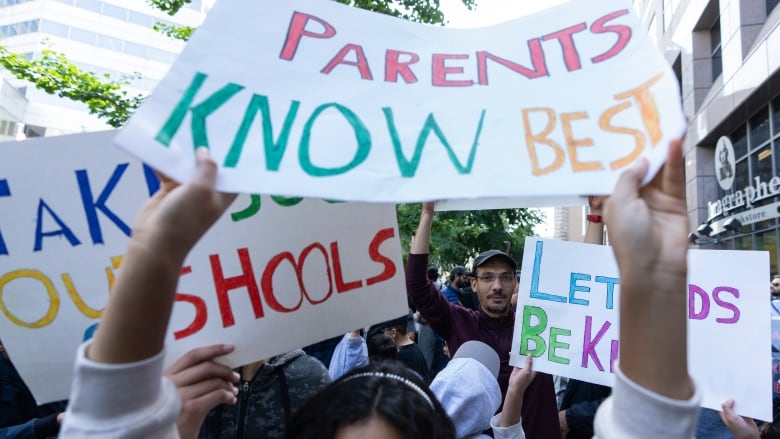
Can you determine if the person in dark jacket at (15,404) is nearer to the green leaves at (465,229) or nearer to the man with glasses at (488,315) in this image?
the man with glasses at (488,315)

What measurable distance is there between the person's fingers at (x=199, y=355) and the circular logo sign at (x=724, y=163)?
43.4 ft

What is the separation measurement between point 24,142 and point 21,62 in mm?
7596

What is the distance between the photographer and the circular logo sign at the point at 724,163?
466 inches

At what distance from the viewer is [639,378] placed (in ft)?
2.72

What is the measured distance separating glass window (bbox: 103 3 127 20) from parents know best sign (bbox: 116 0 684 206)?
40.6 metres

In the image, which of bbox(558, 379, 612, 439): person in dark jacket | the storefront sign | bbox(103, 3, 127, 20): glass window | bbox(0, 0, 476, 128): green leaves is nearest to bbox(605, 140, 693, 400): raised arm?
bbox(558, 379, 612, 439): person in dark jacket

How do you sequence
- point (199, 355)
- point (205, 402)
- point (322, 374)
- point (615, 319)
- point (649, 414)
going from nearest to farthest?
point (649, 414)
point (205, 402)
point (199, 355)
point (322, 374)
point (615, 319)

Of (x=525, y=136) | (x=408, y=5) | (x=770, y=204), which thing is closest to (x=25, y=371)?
(x=525, y=136)

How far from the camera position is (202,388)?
119 centimetres

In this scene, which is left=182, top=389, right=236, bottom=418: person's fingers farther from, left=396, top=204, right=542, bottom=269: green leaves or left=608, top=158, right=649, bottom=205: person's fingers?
left=396, top=204, right=542, bottom=269: green leaves

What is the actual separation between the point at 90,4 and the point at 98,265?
40387 millimetres

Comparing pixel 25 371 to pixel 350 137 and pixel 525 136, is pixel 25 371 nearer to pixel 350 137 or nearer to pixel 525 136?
pixel 350 137

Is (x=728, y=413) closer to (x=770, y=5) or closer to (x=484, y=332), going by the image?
(x=484, y=332)

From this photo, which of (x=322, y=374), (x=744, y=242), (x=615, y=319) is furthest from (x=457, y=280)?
(x=744, y=242)
